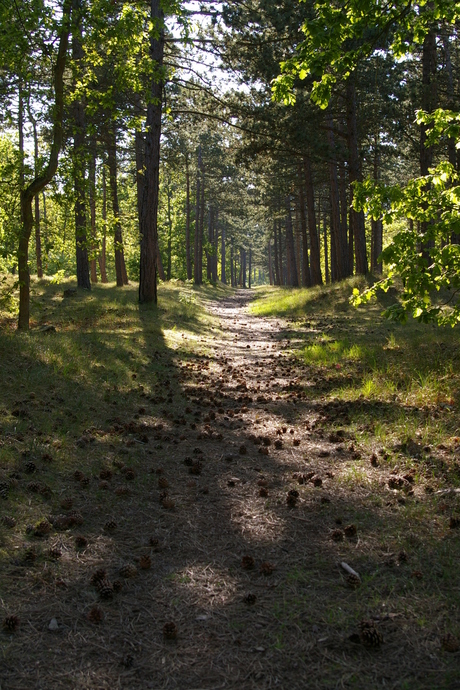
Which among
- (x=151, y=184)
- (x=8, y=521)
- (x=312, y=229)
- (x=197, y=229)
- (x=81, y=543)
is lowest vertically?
(x=81, y=543)

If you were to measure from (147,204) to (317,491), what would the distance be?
13.0 m

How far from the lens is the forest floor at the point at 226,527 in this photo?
2398 millimetres

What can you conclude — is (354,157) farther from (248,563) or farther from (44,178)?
(248,563)

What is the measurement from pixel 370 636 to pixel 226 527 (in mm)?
1530

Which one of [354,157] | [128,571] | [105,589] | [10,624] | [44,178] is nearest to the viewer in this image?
[10,624]

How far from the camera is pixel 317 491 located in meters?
4.34

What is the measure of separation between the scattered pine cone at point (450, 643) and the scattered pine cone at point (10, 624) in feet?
7.38

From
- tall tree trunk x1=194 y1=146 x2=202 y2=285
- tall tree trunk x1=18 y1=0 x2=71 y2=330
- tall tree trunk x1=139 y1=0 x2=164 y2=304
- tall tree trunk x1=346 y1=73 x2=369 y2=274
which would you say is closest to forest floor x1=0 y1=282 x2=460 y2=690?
tall tree trunk x1=18 y1=0 x2=71 y2=330

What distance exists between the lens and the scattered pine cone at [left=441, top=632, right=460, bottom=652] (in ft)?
7.77

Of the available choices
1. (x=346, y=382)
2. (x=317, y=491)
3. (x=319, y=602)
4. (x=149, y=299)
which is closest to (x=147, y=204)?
(x=149, y=299)

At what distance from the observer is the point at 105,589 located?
9.46ft

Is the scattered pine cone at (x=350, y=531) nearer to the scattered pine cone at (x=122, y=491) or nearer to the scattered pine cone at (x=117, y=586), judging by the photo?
the scattered pine cone at (x=117, y=586)

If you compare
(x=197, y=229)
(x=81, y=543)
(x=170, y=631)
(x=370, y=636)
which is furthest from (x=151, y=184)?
(x=197, y=229)

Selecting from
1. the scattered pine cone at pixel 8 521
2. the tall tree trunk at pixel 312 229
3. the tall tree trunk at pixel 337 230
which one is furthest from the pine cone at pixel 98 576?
the tall tree trunk at pixel 312 229
